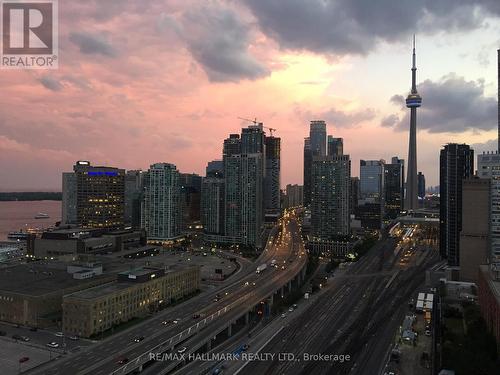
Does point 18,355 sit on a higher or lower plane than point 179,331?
lower

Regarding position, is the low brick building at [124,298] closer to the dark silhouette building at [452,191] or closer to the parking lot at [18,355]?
the parking lot at [18,355]

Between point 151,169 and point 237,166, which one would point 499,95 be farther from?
point 151,169

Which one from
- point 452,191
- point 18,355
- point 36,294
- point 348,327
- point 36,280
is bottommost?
point 348,327

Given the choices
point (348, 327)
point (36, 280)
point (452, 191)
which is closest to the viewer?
point (348, 327)

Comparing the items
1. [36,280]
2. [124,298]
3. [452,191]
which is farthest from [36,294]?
[452,191]

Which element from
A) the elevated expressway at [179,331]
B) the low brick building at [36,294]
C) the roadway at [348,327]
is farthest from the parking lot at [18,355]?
the roadway at [348,327]

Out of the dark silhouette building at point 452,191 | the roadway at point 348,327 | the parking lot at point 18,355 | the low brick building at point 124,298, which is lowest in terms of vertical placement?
the roadway at point 348,327

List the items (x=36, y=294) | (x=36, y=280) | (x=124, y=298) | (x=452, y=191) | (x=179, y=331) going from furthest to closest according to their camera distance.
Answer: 1. (x=452, y=191)
2. (x=36, y=280)
3. (x=124, y=298)
4. (x=36, y=294)
5. (x=179, y=331)

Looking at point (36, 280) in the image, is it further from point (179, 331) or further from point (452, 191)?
point (452, 191)

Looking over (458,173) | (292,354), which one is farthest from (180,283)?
(458,173)
